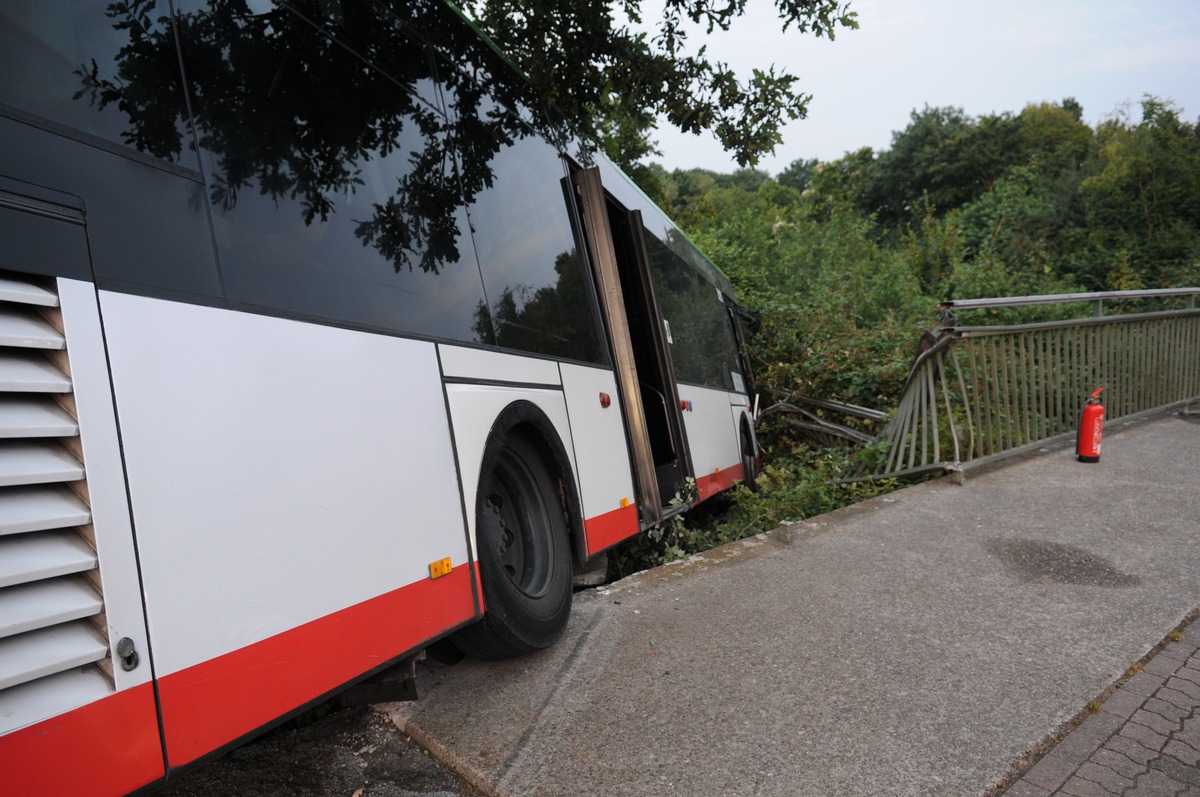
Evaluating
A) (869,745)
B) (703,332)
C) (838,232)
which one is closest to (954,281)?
(838,232)

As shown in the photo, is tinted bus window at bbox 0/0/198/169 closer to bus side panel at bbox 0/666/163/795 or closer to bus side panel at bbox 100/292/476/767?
bus side panel at bbox 100/292/476/767

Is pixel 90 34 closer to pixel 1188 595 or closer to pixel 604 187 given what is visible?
→ pixel 604 187

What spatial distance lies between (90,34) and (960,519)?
5.31 meters

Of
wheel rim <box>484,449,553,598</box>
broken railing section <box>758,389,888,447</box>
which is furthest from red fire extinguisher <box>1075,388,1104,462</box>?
wheel rim <box>484,449,553,598</box>

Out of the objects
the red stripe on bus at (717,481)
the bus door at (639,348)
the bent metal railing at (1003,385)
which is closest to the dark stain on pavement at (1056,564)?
the bent metal railing at (1003,385)

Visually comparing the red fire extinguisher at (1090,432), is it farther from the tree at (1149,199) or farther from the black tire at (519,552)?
the tree at (1149,199)

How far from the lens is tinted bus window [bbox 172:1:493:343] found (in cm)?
219

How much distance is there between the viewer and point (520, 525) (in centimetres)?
377

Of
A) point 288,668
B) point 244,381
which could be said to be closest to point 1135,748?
point 288,668

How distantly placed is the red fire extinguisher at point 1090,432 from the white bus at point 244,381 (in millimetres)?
5231

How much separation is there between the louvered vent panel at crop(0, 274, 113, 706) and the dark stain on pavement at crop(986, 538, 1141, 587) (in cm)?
420

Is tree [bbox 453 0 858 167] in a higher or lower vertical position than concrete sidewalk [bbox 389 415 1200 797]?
higher

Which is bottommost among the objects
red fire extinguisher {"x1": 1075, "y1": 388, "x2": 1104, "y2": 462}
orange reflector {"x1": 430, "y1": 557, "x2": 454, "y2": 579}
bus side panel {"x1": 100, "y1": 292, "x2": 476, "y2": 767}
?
red fire extinguisher {"x1": 1075, "y1": 388, "x2": 1104, "y2": 462}

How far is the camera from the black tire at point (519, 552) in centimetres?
316
